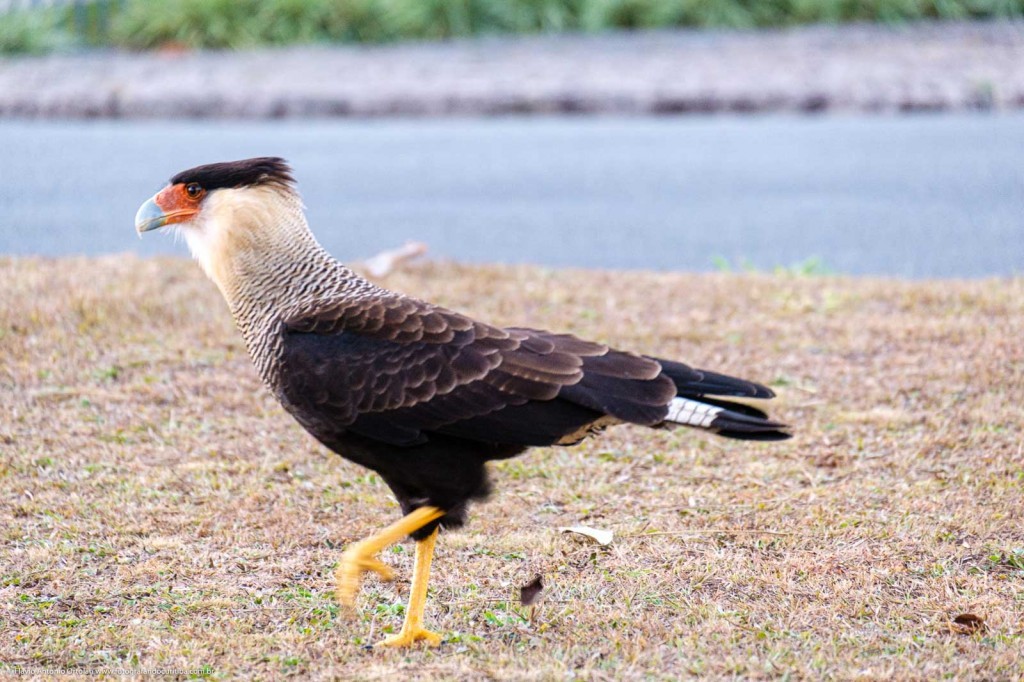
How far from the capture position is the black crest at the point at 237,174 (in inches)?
140

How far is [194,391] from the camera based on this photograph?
5.13 m

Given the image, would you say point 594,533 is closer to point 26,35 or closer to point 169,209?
point 169,209

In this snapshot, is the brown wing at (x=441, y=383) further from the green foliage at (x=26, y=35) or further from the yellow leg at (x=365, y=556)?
the green foliage at (x=26, y=35)

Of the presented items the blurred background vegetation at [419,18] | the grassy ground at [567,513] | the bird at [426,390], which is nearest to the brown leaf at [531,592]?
the grassy ground at [567,513]

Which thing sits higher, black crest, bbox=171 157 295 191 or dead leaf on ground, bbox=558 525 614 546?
black crest, bbox=171 157 295 191

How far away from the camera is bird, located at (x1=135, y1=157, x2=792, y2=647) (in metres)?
3.26

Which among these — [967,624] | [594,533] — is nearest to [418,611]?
[594,533]

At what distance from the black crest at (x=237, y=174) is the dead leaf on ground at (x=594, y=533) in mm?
1448

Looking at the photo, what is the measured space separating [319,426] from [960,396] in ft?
9.78

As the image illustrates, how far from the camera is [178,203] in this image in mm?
3611

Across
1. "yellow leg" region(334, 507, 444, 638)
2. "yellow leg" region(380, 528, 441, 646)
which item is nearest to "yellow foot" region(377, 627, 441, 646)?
"yellow leg" region(380, 528, 441, 646)

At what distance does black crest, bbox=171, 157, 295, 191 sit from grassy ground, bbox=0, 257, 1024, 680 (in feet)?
3.81

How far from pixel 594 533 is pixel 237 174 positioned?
1.59 meters

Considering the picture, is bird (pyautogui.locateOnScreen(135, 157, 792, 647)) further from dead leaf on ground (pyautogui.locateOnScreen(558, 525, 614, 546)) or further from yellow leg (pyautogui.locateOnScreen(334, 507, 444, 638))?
dead leaf on ground (pyautogui.locateOnScreen(558, 525, 614, 546))
